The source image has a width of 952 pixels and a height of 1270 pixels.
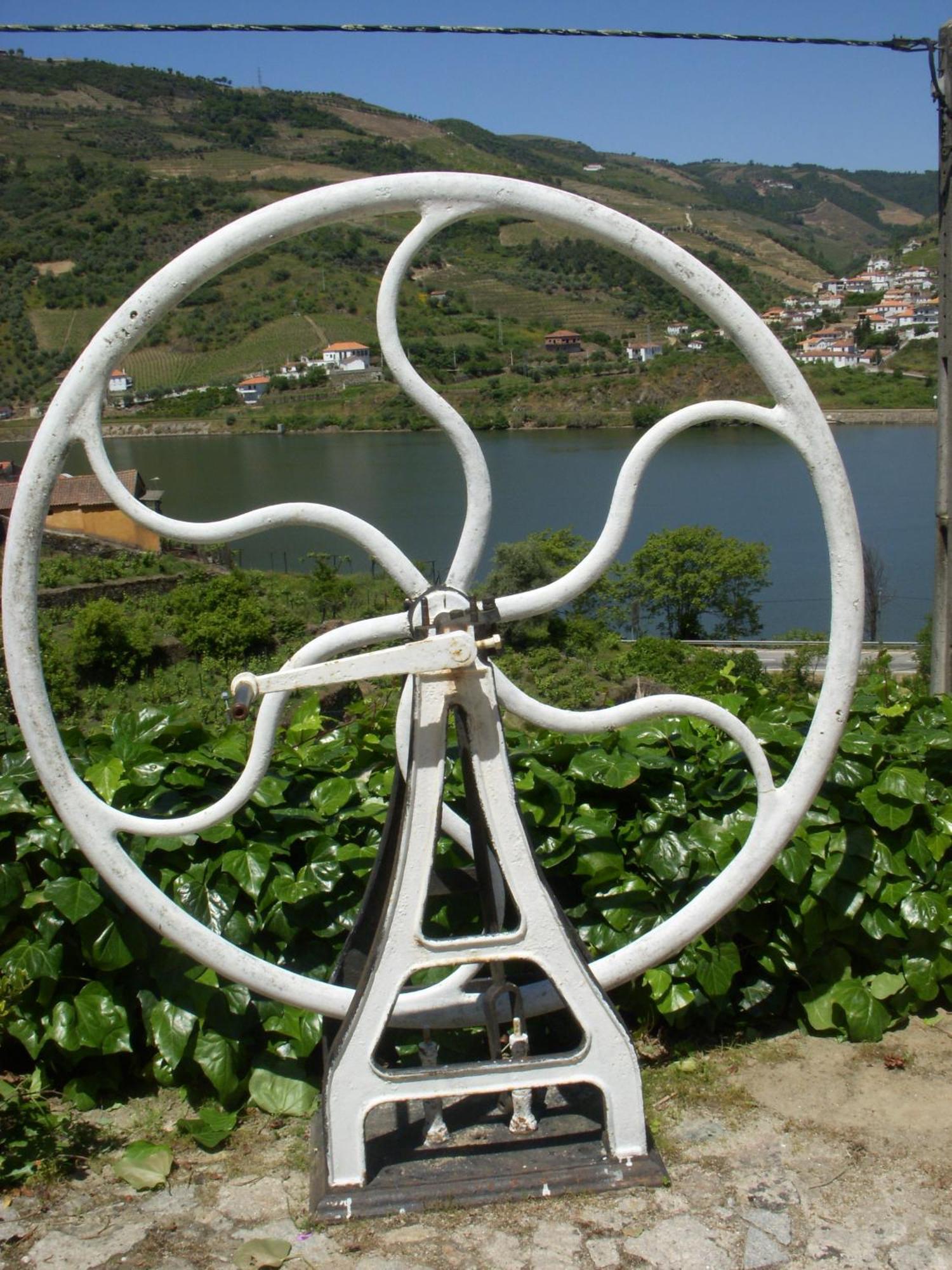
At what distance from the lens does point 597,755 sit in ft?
9.77

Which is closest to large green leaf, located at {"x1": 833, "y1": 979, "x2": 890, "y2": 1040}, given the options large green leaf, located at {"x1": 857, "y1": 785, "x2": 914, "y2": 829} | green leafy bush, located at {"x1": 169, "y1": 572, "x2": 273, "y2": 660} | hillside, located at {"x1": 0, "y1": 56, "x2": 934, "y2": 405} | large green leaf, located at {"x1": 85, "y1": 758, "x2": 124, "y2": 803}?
large green leaf, located at {"x1": 857, "y1": 785, "x2": 914, "y2": 829}

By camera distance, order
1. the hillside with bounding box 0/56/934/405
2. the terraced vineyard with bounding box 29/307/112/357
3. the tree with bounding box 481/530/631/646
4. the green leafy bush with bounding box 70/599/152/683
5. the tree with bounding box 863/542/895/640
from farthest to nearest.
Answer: the hillside with bounding box 0/56/934/405 → the terraced vineyard with bounding box 29/307/112/357 → the tree with bounding box 863/542/895/640 → the tree with bounding box 481/530/631/646 → the green leafy bush with bounding box 70/599/152/683

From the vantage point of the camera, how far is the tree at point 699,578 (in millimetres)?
32156

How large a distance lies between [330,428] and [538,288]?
33284mm

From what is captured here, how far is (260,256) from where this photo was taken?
72812 millimetres

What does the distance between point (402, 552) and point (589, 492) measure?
1510 inches

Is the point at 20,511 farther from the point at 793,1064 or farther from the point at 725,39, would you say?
the point at 725,39

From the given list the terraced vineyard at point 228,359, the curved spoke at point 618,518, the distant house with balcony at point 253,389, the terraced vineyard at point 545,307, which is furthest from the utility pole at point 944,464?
the terraced vineyard at point 545,307

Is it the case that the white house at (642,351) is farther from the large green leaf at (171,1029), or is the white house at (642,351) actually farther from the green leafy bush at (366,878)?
the large green leaf at (171,1029)

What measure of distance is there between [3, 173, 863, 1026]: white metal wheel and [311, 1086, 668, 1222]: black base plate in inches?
9.0

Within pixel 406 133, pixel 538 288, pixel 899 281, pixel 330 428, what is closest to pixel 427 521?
pixel 330 428

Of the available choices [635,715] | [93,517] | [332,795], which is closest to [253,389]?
[93,517]

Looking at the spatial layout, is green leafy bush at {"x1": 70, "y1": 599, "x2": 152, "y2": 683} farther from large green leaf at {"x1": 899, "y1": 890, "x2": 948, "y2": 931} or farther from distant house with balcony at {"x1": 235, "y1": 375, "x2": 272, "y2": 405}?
distant house with balcony at {"x1": 235, "y1": 375, "x2": 272, "y2": 405}

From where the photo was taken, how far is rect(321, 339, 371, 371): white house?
6888 centimetres
